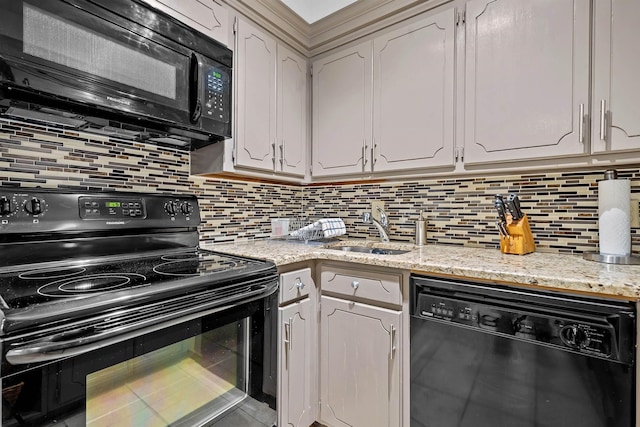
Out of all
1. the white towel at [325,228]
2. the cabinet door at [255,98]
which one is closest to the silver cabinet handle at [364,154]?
the white towel at [325,228]

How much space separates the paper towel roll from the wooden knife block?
26 centimetres

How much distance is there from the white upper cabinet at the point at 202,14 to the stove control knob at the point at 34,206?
86 centimetres

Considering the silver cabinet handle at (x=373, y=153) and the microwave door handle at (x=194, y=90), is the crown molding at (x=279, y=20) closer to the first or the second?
the microwave door handle at (x=194, y=90)

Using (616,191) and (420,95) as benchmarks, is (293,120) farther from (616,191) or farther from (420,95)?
(616,191)

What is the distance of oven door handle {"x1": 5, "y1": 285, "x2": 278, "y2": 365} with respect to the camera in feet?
2.11

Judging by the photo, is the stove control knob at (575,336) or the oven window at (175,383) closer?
the oven window at (175,383)

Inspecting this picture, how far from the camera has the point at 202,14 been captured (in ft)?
4.64

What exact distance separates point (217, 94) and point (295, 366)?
129 centimetres

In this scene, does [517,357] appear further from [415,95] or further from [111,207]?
[111,207]

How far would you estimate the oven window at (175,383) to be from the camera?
0.79 metres

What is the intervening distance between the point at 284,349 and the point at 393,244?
88 centimetres

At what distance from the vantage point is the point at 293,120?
6.42ft

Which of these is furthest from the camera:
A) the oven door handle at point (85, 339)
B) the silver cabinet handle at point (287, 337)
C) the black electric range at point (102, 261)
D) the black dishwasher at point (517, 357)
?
the silver cabinet handle at point (287, 337)

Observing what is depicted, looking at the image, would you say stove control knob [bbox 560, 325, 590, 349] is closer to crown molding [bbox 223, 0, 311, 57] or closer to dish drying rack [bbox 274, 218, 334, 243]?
dish drying rack [bbox 274, 218, 334, 243]
